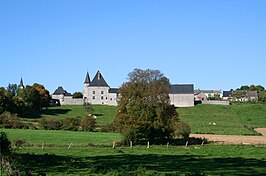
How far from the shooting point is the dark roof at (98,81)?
154975mm

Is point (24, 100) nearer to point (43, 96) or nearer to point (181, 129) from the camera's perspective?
point (43, 96)

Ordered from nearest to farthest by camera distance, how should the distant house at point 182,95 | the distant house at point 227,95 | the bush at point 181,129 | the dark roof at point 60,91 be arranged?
the bush at point 181,129 → the distant house at point 182,95 → the dark roof at point 60,91 → the distant house at point 227,95

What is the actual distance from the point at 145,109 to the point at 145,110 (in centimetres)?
15

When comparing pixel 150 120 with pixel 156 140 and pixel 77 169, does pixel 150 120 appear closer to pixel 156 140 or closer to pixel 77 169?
pixel 156 140

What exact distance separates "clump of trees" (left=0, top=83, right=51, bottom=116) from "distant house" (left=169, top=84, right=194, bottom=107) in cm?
4363

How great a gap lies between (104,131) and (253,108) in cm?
5802

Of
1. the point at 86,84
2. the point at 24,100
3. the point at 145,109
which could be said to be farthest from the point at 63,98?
the point at 145,109

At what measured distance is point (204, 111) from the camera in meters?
119

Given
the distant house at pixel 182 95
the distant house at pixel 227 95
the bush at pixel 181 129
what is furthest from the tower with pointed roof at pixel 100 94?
the bush at pixel 181 129

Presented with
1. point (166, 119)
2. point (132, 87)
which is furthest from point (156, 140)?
point (132, 87)

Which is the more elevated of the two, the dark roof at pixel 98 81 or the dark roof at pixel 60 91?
the dark roof at pixel 98 81

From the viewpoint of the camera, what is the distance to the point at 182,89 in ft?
469

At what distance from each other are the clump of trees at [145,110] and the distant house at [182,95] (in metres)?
86.3

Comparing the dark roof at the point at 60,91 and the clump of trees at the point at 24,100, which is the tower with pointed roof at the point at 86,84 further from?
the clump of trees at the point at 24,100
